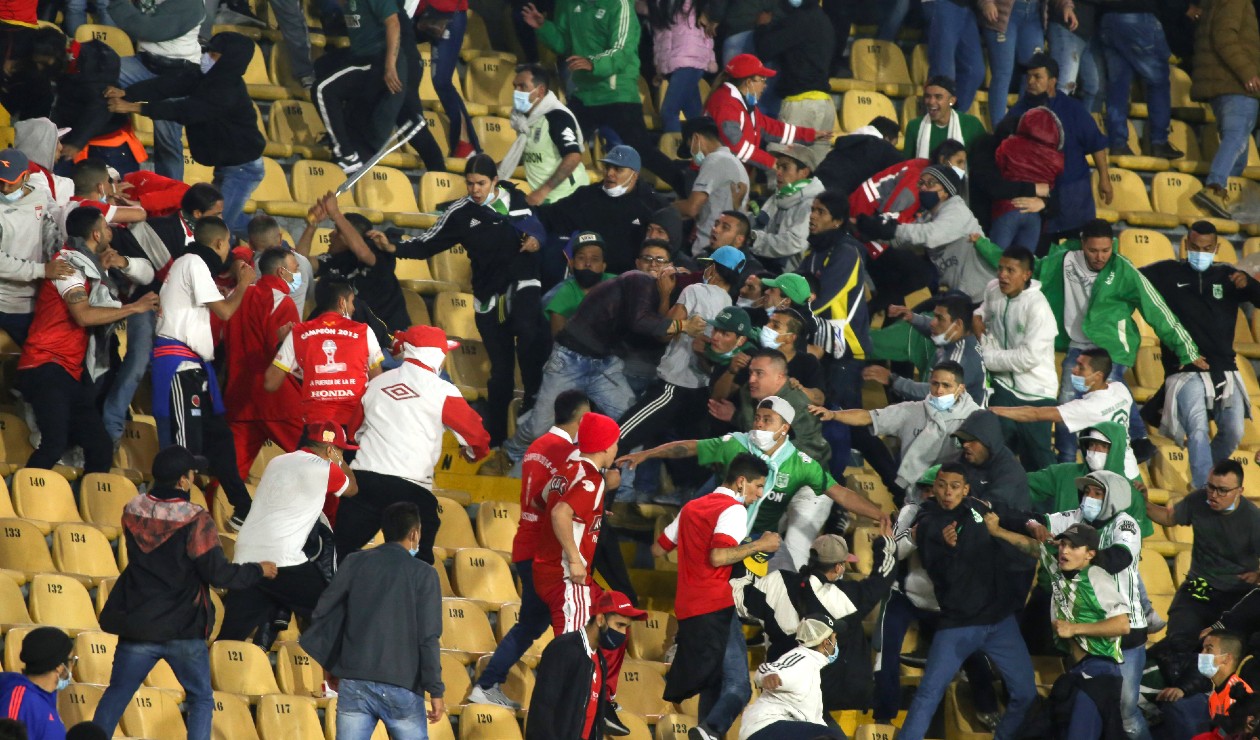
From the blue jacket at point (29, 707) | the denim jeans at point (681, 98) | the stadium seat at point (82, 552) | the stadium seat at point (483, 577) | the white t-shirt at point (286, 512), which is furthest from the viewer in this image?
the denim jeans at point (681, 98)

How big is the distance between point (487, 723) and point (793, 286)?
311 cm

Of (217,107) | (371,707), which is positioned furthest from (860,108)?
(371,707)

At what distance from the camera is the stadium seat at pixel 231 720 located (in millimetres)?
9703

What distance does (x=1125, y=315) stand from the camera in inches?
510

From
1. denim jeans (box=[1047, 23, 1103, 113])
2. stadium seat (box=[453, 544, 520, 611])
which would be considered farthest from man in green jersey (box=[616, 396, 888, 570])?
denim jeans (box=[1047, 23, 1103, 113])

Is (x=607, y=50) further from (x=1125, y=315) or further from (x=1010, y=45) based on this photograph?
(x=1125, y=315)

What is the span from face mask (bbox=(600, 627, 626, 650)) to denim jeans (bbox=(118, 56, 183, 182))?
15.0 feet

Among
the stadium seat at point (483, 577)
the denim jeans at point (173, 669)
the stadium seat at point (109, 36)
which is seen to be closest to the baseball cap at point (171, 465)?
the denim jeans at point (173, 669)

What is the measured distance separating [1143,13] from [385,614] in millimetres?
8569

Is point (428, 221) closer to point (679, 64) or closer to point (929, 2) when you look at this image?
point (679, 64)

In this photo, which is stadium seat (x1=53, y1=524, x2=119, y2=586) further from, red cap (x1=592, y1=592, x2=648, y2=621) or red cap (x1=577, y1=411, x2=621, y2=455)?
red cap (x1=592, y1=592, x2=648, y2=621)

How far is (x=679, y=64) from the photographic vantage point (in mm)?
14578

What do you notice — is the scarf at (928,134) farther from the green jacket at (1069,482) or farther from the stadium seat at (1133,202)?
the green jacket at (1069,482)

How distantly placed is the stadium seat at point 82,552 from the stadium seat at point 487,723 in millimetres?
1753
